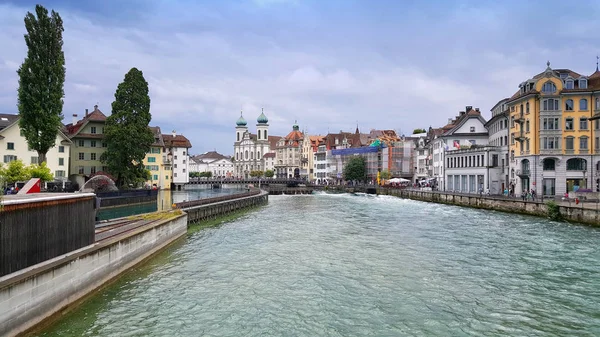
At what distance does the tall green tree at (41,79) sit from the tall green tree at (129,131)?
610 inches

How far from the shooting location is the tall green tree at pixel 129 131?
61.8m

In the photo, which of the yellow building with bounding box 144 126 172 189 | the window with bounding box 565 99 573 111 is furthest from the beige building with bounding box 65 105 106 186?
the window with bounding box 565 99 573 111

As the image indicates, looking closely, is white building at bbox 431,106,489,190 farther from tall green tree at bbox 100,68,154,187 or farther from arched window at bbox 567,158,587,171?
tall green tree at bbox 100,68,154,187

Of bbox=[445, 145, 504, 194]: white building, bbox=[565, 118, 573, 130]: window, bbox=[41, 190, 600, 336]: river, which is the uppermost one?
bbox=[565, 118, 573, 130]: window

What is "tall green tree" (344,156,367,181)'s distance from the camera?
120250mm

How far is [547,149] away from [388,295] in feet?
152

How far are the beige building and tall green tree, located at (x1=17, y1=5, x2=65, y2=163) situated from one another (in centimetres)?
2411

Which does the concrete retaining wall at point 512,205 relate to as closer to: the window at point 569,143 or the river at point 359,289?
the river at point 359,289

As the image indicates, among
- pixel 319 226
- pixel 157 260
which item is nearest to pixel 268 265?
pixel 157 260

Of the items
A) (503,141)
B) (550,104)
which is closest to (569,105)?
(550,104)

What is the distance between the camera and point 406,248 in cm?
2794

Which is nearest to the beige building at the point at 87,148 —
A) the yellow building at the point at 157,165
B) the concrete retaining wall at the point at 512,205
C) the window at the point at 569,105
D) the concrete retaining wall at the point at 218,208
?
the yellow building at the point at 157,165

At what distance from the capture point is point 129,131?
62.1 meters

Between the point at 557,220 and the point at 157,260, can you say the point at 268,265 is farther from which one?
the point at 557,220
